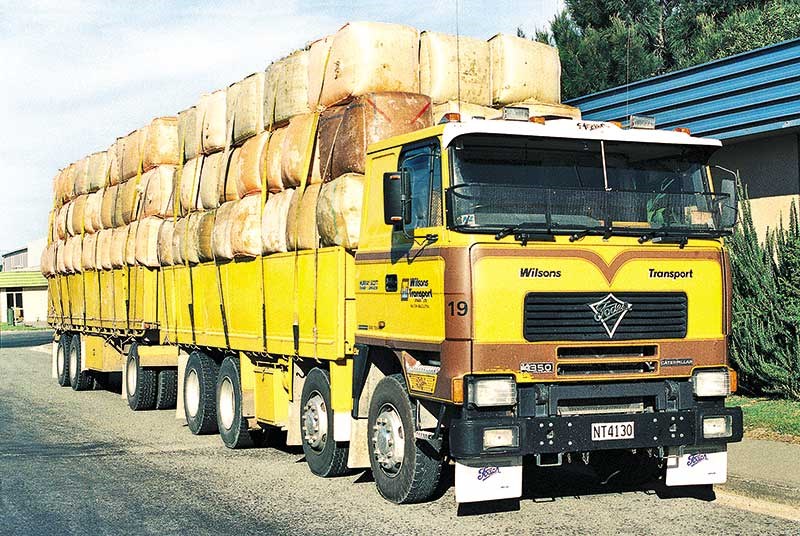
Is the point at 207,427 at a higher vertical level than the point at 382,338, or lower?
lower

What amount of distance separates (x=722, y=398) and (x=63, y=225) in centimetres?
1645

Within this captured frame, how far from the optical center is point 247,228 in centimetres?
1198

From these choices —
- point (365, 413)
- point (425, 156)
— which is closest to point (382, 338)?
point (365, 413)

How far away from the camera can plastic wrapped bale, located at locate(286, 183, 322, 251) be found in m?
10.4

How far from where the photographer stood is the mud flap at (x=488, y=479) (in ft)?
25.6

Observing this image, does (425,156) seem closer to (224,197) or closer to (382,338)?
(382,338)

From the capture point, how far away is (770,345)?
13.4 meters

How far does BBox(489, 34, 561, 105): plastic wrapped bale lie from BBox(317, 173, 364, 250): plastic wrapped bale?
6.91ft

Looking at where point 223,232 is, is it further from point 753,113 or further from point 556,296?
point 753,113

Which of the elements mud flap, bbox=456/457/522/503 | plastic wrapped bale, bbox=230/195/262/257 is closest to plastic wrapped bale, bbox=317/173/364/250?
plastic wrapped bale, bbox=230/195/262/257

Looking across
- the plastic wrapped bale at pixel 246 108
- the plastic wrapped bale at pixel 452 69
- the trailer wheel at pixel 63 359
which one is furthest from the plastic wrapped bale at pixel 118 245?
the plastic wrapped bale at pixel 452 69

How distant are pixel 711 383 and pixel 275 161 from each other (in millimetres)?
5167

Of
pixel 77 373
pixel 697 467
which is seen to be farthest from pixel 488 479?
pixel 77 373

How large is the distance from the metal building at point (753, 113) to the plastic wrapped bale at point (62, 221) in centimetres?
1174
